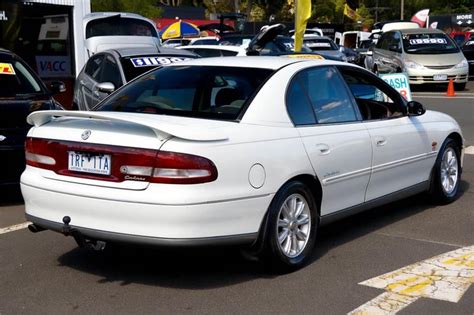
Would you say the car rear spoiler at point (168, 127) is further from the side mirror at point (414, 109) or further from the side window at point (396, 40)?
the side window at point (396, 40)

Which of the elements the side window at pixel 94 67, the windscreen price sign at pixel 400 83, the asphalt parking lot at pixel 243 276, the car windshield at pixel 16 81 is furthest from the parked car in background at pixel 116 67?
the asphalt parking lot at pixel 243 276

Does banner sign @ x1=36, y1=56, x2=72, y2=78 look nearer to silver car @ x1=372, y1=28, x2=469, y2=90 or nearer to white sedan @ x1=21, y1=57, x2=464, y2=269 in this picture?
white sedan @ x1=21, y1=57, x2=464, y2=269

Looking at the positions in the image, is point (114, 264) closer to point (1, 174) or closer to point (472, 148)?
point (1, 174)

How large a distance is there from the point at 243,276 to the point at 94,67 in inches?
273

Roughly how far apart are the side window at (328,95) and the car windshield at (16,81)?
13.1ft

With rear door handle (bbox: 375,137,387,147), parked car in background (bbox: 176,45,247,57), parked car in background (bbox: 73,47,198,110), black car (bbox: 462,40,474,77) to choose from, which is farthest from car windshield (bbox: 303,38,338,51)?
rear door handle (bbox: 375,137,387,147)

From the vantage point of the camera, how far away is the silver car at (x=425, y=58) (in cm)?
2092

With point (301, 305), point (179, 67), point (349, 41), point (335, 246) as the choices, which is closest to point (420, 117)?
point (335, 246)

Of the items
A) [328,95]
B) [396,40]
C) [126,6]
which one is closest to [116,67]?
[328,95]

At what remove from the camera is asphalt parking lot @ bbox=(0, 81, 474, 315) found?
4645mm

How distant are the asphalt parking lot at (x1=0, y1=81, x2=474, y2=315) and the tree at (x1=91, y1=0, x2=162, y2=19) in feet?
114

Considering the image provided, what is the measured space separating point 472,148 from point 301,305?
23.6 ft

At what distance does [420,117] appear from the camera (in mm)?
6961

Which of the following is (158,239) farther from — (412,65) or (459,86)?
(459,86)
